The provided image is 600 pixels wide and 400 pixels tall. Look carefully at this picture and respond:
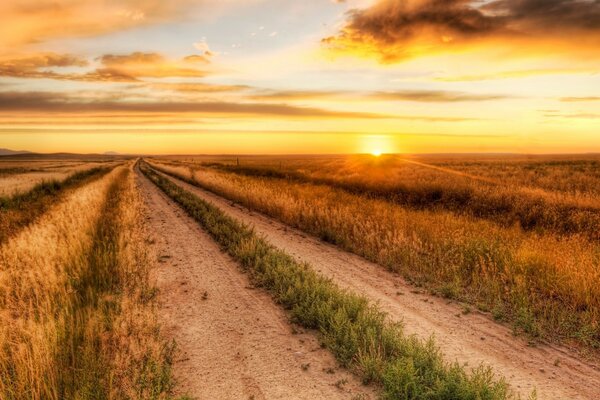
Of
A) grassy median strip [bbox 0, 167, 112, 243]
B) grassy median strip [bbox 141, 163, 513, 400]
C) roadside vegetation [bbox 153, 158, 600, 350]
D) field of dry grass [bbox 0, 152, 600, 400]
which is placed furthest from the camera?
A: grassy median strip [bbox 0, 167, 112, 243]

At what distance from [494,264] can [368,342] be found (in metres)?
4.52

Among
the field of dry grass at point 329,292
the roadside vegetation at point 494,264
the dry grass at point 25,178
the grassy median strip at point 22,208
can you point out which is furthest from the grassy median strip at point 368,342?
the dry grass at point 25,178

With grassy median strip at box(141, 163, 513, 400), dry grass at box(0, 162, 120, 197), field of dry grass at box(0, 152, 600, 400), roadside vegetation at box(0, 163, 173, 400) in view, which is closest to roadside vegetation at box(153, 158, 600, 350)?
field of dry grass at box(0, 152, 600, 400)

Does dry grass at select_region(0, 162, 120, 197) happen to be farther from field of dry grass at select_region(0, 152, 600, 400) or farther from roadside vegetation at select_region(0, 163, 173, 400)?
roadside vegetation at select_region(0, 163, 173, 400)

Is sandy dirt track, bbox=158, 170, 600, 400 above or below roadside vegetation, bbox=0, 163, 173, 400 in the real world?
below

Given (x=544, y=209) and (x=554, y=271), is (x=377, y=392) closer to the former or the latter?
(x=554, y=271)

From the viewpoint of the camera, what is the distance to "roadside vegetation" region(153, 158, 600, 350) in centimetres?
617

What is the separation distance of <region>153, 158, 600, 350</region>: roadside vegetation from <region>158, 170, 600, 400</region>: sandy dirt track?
1.50ft

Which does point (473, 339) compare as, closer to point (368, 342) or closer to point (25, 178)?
point (368, 342)

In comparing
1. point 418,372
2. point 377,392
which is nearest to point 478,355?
point 418,372

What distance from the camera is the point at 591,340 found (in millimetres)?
5480

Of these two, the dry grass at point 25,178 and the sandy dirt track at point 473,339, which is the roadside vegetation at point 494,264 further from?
the dry grass at point 25,178

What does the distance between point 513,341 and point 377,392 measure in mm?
2743

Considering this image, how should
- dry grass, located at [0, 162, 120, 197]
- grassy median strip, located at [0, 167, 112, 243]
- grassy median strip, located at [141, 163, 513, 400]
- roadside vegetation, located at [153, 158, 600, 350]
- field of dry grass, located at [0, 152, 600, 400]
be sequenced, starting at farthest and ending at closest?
dry grass, located at [0, 162, 120, 197] → grassy median strip, located at [0, 167, 112, 243] → roadside vegetation, located at [153, 158, 600, 350] → field of dry grass, located at [0, 152, 600, 400] → grassy median strip, located at [141, 163, 513, 400]
